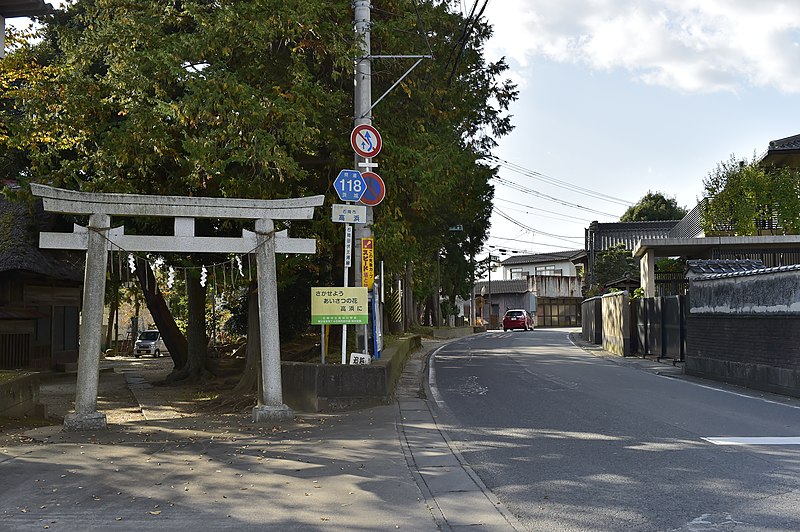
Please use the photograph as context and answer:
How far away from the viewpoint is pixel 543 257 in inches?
3548

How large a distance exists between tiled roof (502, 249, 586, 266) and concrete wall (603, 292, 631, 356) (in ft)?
170

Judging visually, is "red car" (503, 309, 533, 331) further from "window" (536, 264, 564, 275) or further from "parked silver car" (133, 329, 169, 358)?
"window" (536, 264, 564, 275)

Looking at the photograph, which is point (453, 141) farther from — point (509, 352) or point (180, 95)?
point (509, 352)

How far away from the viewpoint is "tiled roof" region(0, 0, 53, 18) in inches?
468

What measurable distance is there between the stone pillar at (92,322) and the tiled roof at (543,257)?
242 feet

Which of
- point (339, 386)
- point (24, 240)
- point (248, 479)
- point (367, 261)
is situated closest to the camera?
point (248, 479)

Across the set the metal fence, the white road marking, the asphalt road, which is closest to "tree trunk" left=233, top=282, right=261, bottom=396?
the asphalt road

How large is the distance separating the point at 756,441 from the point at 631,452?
1.72 m

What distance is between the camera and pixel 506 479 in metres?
7.59

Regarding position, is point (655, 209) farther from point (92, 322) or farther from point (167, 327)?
point (92, 322)

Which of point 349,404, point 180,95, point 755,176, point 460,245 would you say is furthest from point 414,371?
point 460,245

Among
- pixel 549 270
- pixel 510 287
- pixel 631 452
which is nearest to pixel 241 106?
pixel 631 452

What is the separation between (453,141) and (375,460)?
402 inches

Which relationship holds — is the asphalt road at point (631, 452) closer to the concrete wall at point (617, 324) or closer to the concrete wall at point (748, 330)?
the concrete wall at point (748, 330)
